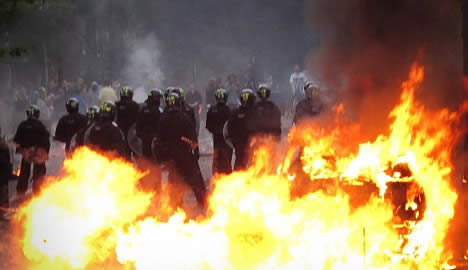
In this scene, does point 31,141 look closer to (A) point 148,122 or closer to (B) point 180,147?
(A) point 148,122

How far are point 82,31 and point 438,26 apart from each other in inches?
1045

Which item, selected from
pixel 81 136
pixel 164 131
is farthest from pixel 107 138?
pixel 81 136

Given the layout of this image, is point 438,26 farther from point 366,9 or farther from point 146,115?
point 146,115

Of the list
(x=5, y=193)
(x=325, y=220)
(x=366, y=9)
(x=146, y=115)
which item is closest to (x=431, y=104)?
(x=366, y=9)

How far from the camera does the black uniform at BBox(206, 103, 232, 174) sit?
1525cm

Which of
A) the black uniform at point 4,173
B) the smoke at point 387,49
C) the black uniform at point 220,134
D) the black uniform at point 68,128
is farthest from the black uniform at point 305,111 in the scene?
the black uniform at point 4,173

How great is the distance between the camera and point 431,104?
35.6 feet

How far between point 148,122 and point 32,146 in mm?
1967

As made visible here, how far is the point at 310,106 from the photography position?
1450 centimetres

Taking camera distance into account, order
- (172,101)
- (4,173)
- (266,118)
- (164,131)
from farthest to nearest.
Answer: (266,118) < (4,173) < (172,101) < (164,131)

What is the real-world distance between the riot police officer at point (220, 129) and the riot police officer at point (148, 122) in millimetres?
891

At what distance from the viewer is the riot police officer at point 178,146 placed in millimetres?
13391

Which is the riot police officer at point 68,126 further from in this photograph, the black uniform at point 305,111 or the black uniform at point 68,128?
the black uniform at point 305,111

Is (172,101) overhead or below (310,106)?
below
